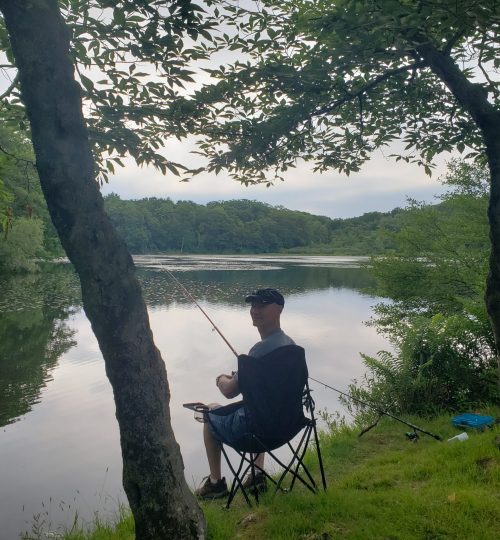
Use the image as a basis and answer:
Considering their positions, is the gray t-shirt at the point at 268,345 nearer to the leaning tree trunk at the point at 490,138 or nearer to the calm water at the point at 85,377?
the leaning tree trunk at the point at 490,138

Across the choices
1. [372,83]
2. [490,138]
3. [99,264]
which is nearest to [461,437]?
[490,138]

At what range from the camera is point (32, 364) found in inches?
509

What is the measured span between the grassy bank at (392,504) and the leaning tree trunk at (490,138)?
3.88 ft

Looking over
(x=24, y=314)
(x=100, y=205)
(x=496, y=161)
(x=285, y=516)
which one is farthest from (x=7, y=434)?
(x=24, y=314)

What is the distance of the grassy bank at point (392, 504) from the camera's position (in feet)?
10.5

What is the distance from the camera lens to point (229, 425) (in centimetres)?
390

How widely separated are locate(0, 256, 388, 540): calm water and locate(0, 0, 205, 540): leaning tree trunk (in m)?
3.52

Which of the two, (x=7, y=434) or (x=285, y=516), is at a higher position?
(x=285, y=516)

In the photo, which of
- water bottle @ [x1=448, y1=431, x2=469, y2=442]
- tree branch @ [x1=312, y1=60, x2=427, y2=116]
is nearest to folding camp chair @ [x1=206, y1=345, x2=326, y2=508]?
water bottle @ [x1=448, y1=431, x2=469, y2=442]

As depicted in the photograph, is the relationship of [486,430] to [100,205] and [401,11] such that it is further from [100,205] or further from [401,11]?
[100,205]

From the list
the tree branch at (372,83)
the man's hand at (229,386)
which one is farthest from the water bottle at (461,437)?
the tree branch at (372,83)

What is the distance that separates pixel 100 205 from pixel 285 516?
267cm

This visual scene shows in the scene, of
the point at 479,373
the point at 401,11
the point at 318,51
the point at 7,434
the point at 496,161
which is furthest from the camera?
the point at 7,434

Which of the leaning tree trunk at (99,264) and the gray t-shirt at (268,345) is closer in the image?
the leaning tree trunk at (99,264)
